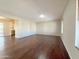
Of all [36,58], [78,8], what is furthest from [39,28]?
[78,8]

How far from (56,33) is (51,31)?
28.8 inches

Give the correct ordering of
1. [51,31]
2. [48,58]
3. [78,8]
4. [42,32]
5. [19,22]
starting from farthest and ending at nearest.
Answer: [42,32], [51,31], [19,22], [48,58], [78,8]

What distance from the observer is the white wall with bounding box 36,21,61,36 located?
10.9 meters

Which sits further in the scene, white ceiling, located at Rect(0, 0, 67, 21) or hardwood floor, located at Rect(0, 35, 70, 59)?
white ceiling, located at Rect(0, 0, 67, 21)

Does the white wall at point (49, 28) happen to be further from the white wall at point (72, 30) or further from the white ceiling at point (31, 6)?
the white wall at point (72, 30)

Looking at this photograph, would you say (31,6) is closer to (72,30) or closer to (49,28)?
(72,30)

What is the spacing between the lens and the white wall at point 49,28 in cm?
1092

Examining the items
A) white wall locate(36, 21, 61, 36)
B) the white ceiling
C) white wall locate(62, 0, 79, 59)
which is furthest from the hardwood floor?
white wall locate(36, 21, 61, 36)

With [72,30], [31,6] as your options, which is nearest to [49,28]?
[31,6]

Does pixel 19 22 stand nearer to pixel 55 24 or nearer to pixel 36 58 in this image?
pixel 55 24

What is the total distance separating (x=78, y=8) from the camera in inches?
84.1

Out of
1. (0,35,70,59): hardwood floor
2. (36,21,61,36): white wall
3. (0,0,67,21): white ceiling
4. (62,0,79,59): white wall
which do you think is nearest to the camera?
(62,0,79,59): white wall

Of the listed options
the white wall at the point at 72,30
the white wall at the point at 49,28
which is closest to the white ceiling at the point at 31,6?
the white wall at the point at 72,30

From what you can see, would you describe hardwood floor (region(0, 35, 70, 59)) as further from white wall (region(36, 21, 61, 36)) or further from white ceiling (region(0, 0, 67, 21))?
white wall (region(36, 21, 61, 36))
